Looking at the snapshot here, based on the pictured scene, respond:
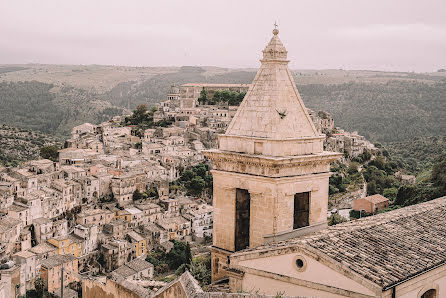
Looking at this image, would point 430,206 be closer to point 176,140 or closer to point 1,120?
point 176,140

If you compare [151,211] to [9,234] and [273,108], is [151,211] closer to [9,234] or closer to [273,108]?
[9,234]

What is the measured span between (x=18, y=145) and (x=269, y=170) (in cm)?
7857

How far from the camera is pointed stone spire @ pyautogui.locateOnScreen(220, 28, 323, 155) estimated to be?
711 centimetres

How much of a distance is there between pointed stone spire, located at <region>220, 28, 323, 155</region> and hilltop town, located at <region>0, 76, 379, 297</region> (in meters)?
24.9

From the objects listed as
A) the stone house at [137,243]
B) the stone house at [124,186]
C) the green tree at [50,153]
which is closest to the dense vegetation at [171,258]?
the stone house at [137,243]

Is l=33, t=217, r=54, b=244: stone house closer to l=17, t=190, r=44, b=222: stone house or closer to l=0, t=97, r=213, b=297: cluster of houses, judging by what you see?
l=0, t=97, r=213, b=297: cluster of houses

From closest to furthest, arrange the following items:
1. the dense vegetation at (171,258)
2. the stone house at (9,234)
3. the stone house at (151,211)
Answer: the stone house at (9,234) < the dense vegetation at (171,258) < the stone house at (151,211)

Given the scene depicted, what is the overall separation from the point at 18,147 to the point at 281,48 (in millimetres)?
77704

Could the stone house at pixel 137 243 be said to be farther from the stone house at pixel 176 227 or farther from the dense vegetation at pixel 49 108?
the dense vegetation at pixel 49 108

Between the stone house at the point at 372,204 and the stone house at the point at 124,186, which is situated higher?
the stone house at the point at 372,204

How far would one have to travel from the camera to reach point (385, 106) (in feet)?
344

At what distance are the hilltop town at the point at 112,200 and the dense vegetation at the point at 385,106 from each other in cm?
1882

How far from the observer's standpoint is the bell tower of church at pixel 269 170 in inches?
277

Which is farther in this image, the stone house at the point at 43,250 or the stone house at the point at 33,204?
the stone house at the point at 33,204
